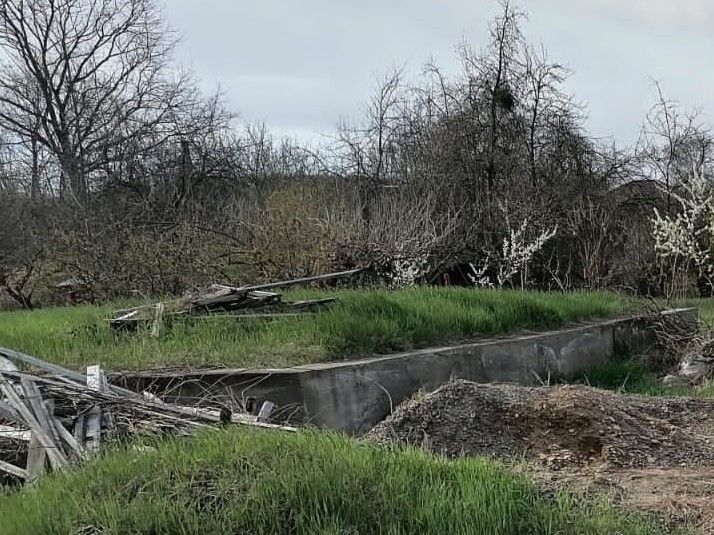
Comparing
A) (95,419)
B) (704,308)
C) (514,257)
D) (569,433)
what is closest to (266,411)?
(95,419)

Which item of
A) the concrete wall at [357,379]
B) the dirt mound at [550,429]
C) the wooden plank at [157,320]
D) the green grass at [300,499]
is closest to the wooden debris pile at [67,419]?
the green grass at [300,499]

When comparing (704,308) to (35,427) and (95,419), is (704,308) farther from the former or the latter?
(35,427)

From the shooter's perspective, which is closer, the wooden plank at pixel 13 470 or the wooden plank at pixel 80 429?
the wooden plank at pixel 13 470

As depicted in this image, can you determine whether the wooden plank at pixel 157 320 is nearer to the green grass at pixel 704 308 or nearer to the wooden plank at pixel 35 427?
the wooden plank at pixel 35 427

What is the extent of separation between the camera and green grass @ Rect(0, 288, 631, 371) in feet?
24.0

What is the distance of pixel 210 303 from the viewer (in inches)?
339

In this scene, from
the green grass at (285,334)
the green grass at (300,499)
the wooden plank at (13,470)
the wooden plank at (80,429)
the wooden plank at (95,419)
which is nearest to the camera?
A: the green grass at (300,499)

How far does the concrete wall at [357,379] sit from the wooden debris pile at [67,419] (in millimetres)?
978

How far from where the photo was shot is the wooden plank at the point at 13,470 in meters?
4.67

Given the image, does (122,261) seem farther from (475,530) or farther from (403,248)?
(475,530)

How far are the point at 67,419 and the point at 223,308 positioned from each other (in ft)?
12.0

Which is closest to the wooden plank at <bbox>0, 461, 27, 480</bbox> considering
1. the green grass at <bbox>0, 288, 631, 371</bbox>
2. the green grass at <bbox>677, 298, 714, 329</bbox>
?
the green grass at <bbox>0, 288, 631, 371</bbox>

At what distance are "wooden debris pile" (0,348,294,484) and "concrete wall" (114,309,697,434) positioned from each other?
38.5 inches

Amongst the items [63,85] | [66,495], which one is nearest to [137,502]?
[66,495]
